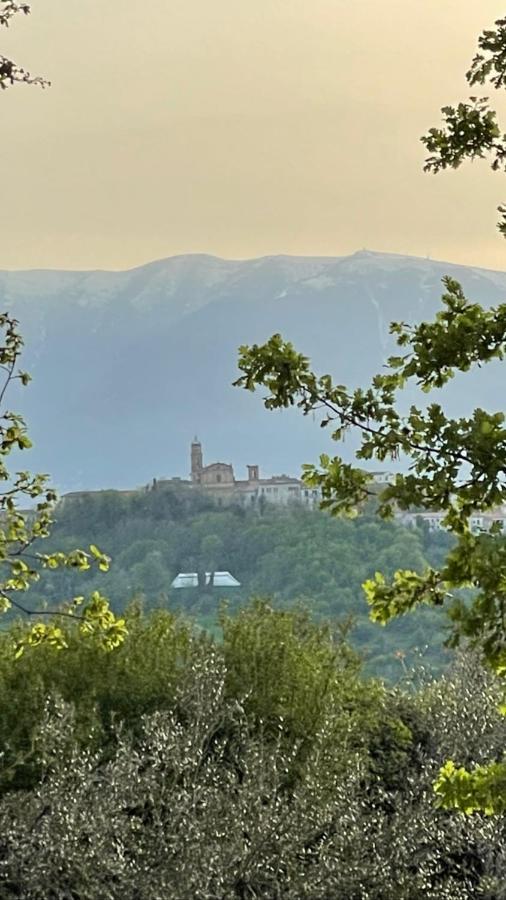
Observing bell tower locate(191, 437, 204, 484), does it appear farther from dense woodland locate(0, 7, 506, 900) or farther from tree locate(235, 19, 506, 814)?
tree locate(235, 19, 506, 814)

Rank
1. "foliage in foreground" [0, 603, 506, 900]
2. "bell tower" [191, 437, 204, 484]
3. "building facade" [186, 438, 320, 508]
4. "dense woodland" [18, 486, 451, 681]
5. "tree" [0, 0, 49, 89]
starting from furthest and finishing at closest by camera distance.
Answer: "bell tower" [191, 437, 204, 484], "building facade" [186, 438, 320, 508], "dense woodland" [18, 486, 451, 681], "foliage in foreground" [0, 603, 506, 900], "tree" [0, 0, 49, 89]

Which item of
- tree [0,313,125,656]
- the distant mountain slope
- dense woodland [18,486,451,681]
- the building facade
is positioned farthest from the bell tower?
tree [0,313,125,656]

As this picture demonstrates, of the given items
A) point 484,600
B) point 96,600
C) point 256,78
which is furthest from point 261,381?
point 256,78

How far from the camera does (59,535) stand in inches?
374

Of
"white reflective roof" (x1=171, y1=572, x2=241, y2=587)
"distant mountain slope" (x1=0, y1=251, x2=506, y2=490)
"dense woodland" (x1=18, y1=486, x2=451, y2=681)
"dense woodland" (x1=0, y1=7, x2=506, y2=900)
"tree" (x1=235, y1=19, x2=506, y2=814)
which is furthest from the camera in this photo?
"distant mountain slope" (x1=0, y1=251, x2=506, y2=490)

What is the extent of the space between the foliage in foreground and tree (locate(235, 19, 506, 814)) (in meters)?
2.30

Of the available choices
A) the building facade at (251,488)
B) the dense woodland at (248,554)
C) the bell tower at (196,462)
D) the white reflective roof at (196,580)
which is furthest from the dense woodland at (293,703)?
the bell tower at (196,462)

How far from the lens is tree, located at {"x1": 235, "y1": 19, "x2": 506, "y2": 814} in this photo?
8.55 feet

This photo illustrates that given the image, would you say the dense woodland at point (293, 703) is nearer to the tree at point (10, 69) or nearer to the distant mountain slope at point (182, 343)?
the tree at point (10, 69)

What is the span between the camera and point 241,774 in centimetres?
589

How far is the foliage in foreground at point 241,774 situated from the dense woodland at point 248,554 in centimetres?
132

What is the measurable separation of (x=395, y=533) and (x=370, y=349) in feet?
33.3

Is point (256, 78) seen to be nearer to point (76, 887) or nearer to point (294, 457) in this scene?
point (294, 457)

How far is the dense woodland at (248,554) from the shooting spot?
8.77 m
